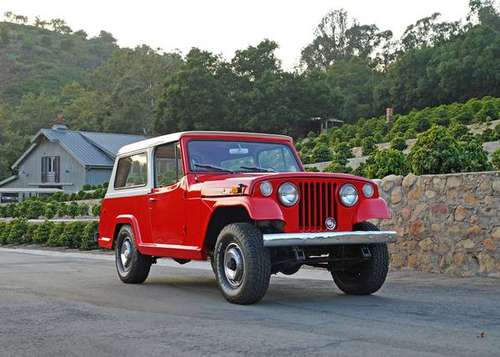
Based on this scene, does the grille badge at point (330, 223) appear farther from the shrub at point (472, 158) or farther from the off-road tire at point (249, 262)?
the shrub at point (472, 158)

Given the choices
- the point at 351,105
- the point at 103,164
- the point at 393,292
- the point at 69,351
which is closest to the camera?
the point at 69,351

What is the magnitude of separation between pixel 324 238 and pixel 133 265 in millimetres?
3734

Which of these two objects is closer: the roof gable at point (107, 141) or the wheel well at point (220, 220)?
the wheel well at point (220, 220)

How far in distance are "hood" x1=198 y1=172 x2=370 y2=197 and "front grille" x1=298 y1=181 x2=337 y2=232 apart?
0.10 metres

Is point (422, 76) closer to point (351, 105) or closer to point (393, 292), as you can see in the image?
point (351, 105)

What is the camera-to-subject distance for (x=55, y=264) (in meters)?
14.7

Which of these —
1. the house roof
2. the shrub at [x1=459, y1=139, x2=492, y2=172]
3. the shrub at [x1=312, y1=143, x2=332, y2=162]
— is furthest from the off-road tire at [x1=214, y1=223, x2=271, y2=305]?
the house roof

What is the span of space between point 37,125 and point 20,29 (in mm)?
73430

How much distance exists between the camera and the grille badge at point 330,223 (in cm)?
806

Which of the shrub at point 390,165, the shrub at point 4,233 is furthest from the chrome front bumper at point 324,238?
the shrub at point 4,233

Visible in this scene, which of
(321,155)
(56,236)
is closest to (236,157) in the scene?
(56,236)

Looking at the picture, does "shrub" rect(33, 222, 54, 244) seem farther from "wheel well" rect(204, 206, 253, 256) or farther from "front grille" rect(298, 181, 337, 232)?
"front grille" rect(298, 181, 337, 232)

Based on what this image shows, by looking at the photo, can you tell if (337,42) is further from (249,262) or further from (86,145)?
(249,262)

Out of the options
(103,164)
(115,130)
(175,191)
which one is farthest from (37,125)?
(175,191)
